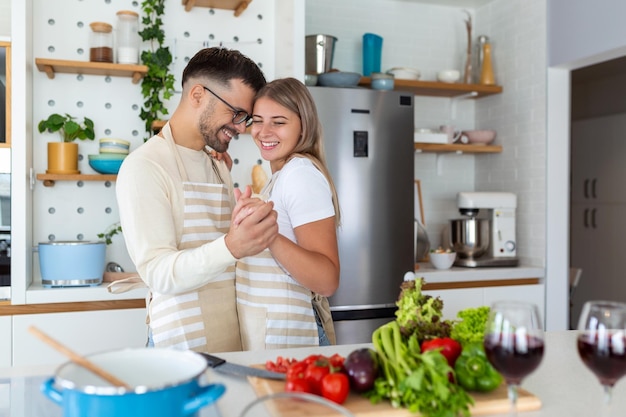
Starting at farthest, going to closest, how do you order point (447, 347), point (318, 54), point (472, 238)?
point (472, 238), point (318, 54), point (447, 347)

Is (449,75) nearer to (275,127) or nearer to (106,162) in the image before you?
(106,162)

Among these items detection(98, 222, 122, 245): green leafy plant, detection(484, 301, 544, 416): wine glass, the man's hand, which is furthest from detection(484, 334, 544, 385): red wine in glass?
detection(98, 222, 122, 245): green leafy plant

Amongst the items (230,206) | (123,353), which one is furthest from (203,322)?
(123,353)

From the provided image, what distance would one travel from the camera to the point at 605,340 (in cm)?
100

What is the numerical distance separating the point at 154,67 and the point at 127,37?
0.20 metres

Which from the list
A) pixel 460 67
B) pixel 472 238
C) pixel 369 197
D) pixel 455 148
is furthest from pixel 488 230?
pixel 460 67

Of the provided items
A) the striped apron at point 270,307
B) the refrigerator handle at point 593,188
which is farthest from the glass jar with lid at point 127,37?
the refrigerator handle at point 593,188

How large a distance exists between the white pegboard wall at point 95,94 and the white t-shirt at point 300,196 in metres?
1.77

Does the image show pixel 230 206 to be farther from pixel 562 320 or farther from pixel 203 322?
pixel 562 320

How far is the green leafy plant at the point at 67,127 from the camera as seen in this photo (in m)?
3.25

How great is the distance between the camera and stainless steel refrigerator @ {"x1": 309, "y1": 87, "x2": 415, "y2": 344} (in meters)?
3.47

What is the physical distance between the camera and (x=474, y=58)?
14.8 feet

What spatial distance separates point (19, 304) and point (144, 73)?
1.30m

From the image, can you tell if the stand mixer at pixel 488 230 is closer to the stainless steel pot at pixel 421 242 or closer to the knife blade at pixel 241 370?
the stainless steel pot at pixel 421 242
